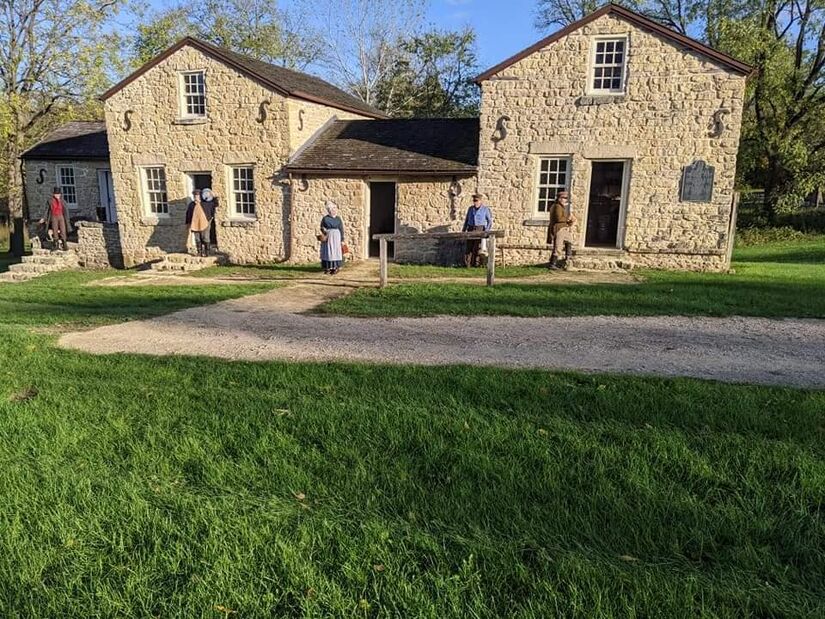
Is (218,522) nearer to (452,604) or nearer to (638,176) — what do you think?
(452,604)

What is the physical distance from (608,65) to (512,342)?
34.5 ft

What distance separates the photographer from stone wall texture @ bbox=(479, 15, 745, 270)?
13.6 meters

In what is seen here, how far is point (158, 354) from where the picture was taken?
625 cm

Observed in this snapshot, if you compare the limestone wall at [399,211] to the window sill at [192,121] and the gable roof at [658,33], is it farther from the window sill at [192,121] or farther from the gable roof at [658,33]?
the gable roof at [658,33]

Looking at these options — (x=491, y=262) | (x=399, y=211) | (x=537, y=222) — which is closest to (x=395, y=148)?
(x=399, y=211)

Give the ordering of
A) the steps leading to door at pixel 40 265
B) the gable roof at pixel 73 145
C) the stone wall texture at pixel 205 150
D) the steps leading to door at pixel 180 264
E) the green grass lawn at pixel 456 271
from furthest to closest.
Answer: the gable roof at pixel 73 145, the stone wall texture at pixel 205 150, the steps leading to door at pixel 40 265, the steps leading to door at pixel 180 264, the green grass lawn at pixel 456 271

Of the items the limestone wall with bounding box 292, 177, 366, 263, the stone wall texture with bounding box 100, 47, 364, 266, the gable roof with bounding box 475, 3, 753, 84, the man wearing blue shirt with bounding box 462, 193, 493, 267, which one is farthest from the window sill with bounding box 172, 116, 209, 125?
the gable roof with bounding box 475, 3, 753, 84

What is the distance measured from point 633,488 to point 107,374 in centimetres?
479

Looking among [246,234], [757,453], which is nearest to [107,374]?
[757,453]

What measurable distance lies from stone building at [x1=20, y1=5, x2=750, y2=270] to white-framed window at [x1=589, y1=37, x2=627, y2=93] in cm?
4

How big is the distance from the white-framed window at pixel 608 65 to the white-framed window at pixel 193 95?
11.2m

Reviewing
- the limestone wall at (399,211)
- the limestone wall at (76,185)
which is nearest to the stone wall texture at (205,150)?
the limestone wall at (399,211)

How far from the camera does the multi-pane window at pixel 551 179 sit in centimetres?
1479

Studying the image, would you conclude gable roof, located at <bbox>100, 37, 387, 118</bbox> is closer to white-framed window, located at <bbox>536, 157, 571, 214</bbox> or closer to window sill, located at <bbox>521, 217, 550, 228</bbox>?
white-framed window, located at <bbox>536, 157, 571, 214</bbox>
